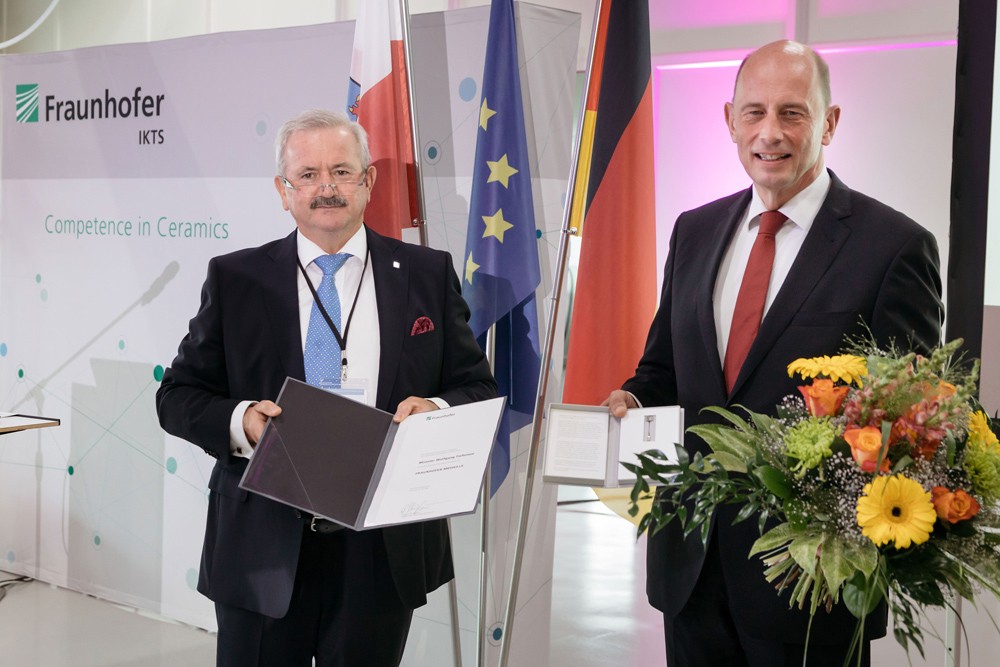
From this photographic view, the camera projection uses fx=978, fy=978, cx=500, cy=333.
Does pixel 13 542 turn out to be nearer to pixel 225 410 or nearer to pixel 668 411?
pixel 225 410

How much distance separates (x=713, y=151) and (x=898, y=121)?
3.64ft

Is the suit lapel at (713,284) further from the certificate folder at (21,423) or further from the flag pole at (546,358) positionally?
the certificate folder at (21,423)

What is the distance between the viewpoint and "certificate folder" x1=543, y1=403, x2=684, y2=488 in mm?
2152

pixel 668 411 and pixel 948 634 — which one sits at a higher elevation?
pixel 668 411

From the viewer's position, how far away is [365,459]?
83.7 inches

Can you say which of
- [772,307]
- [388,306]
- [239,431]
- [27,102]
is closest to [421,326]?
[388,306]

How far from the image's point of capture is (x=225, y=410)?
7.26 feet

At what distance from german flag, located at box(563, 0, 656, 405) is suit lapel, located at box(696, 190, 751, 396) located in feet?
3.45

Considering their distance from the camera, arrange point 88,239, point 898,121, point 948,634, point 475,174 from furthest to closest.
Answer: point 898,121 → point 88,239 → point 475,174 → point 948,634

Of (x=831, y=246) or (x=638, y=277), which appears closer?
(x=831, y=246)

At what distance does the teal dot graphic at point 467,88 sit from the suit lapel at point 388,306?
4.43 ft

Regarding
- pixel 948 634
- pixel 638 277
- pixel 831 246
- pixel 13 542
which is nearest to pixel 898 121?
pixel 638 277

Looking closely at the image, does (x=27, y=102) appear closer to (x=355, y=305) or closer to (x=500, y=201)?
(x=500, y=201)

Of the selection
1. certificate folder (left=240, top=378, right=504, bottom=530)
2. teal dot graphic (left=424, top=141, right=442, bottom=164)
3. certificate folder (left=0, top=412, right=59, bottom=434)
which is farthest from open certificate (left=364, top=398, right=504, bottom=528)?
certificate folder (left=0, top=412, right=59, bottom=434)
